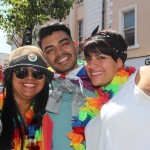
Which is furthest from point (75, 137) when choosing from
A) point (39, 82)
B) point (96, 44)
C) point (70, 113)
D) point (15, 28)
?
point (15, 28)

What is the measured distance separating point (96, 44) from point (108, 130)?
2.79ft

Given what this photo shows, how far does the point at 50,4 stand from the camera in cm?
1257

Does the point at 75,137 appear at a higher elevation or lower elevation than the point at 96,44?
lower

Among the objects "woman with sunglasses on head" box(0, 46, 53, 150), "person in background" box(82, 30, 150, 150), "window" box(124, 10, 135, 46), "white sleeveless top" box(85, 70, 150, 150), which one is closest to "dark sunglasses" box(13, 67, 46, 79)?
"woman with sunglasses on head" box(0, 46, 53, 150)

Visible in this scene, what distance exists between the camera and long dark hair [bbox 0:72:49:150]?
Answer: 2.83 m

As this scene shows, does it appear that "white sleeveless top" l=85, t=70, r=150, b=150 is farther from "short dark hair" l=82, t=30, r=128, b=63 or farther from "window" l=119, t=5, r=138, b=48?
"window" l=119, t=5, r=138, b=48

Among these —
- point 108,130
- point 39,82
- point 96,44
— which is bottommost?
point 108,130

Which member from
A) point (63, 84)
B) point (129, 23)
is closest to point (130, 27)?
point (129, 23)

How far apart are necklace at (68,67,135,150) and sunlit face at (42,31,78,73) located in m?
0.70

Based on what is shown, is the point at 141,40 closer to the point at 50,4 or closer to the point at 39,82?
the point at 50,4

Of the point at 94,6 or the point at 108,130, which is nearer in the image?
the point at 108,130

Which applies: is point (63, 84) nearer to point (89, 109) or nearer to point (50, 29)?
point (89, 109)

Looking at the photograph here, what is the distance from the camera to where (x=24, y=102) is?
10.0 feet

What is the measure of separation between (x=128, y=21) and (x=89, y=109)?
1099 centimetres
